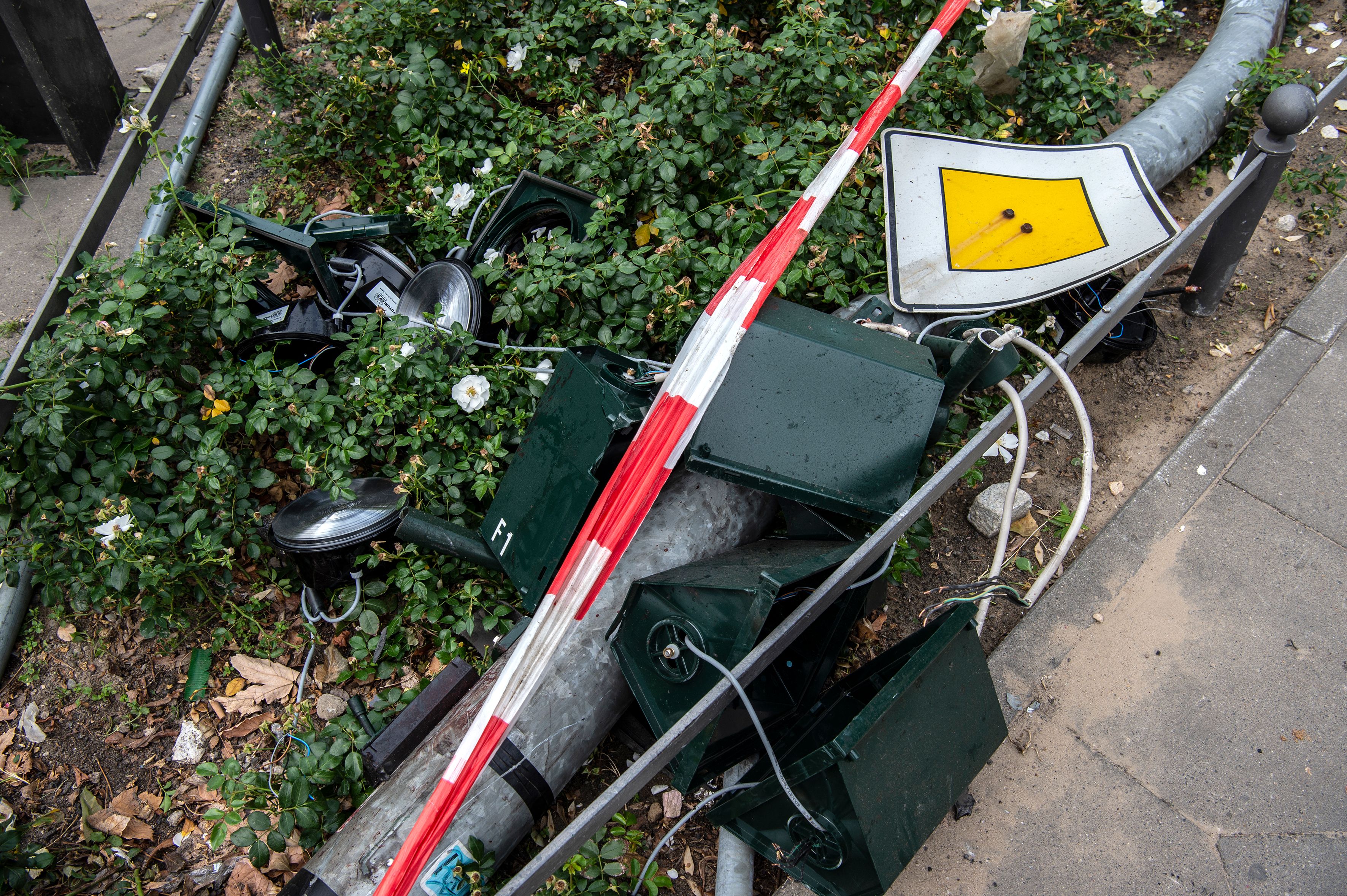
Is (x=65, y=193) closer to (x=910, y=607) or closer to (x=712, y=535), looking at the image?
(x=712, y=535)

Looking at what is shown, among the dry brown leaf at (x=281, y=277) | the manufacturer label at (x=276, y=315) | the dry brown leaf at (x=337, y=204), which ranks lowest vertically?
the dry brown leaf at (x=281, y=277)

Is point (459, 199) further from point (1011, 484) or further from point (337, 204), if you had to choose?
point (1011, 484)

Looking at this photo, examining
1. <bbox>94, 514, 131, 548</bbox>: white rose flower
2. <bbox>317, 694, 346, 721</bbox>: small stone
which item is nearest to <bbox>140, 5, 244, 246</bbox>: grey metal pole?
<bbox>94, 514, 131, 548</bbox>: white rose flower

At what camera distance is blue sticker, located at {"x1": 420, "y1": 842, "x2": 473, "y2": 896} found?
2.13m

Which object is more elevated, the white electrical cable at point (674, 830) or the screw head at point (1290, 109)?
the screw head at point (1290, 109)

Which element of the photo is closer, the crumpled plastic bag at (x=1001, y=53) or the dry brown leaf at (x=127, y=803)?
the dry brown leaf at (x=127, y=803)

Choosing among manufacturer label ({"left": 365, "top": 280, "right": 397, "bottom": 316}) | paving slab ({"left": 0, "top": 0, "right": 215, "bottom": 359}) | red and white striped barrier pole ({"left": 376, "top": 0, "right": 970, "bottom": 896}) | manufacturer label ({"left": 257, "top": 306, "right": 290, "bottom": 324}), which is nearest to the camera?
red and white striped barrier pole ({"left": 376, "top": 0, "right": 970, "bottom": 896})

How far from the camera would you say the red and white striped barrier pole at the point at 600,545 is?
2037mm

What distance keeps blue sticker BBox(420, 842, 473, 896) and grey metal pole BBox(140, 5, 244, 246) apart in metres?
3.39

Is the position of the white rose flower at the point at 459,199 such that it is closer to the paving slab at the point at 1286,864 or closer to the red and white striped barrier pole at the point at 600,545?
the red and white striped barrier pole at the point at 600,545

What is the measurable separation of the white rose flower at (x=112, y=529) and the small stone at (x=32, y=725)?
2.55ft

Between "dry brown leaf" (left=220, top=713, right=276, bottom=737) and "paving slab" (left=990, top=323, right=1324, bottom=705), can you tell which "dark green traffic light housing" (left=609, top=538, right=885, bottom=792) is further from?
"dry brown leaf" (left=220, top=713, right=276, bottom=737)

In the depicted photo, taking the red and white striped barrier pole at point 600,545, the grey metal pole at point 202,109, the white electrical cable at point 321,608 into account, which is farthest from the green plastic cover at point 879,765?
the grey metal pole at point 202,109

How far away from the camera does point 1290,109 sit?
2.94 m
